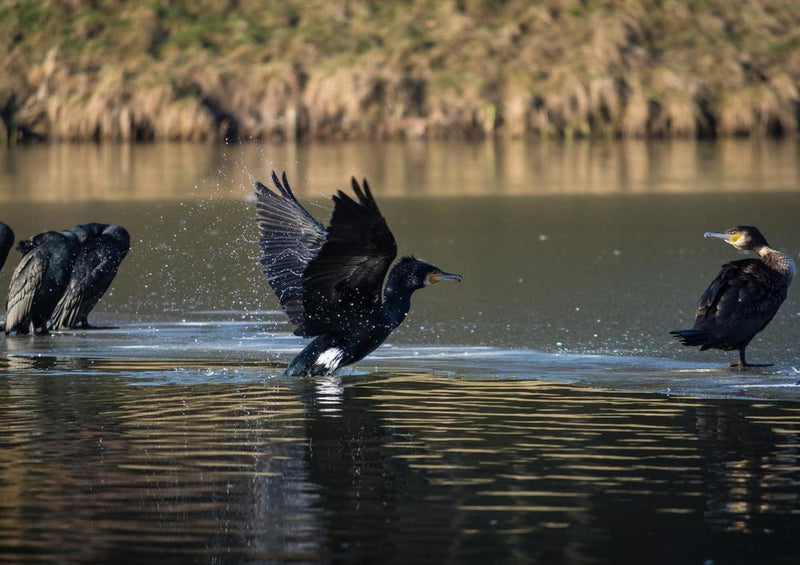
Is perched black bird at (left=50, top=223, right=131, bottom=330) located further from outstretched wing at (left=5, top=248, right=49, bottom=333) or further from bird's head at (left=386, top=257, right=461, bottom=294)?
bird's head at (left=386, top=257, right=461, bottom=294)

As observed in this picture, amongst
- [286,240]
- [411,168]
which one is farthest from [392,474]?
[411,168]

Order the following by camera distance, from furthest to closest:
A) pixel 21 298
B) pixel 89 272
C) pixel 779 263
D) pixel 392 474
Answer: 1. pixel 89 272
2. pixel 21 298
3. pixel 779 263
4. pixel 392 474

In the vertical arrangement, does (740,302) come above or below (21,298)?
above

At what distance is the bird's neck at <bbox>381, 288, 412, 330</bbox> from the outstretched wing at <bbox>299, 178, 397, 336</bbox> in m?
0.10

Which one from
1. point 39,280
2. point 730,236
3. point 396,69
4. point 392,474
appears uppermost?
point 396,69

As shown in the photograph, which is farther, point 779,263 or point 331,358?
point 779,263

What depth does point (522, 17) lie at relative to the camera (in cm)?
3453

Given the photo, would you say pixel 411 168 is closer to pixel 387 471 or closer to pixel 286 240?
pixel 286 240

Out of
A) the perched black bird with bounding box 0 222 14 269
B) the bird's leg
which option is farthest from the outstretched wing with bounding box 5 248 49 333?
the bird's leg

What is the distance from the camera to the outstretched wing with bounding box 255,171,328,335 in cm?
927

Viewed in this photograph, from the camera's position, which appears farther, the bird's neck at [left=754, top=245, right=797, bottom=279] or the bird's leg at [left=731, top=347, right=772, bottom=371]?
the bird's neck at [left=754, top=245, right=797, bottom=279]

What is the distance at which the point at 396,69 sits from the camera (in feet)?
105

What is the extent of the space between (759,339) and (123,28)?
87.1 feet

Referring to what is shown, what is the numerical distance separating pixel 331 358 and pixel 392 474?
2358mm
